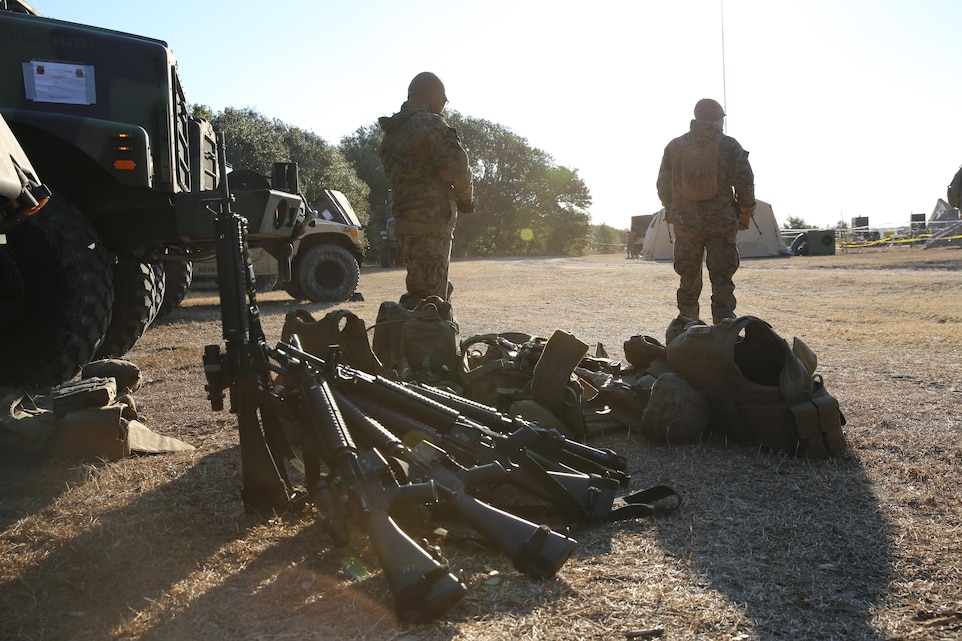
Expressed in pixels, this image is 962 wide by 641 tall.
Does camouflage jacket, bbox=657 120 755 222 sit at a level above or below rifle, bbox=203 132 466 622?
above

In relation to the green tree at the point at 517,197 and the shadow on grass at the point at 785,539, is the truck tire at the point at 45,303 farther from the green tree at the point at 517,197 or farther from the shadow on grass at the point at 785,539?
the green tree at the point at 517,197

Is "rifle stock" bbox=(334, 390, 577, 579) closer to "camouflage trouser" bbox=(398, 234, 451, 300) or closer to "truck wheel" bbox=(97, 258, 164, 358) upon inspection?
"camouflage trouser" bbox=(398, 234, 451, 300)

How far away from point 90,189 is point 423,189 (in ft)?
7.52

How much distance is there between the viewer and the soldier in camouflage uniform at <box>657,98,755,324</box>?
6.39 meters

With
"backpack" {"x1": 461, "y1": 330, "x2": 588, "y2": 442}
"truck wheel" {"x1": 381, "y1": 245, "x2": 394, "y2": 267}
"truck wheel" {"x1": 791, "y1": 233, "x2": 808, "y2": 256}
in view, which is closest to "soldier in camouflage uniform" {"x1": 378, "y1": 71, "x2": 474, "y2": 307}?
"backpack" {"x1": 461, "y1": 330, "x2": 588, "y2": 442}

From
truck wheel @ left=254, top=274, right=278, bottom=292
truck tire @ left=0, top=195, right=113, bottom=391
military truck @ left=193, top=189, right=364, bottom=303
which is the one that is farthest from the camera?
truck wheel @ left=254, top=274, right=278, bottom=292

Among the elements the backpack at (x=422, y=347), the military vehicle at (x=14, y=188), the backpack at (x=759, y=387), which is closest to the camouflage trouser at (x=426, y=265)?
the backpack at (x=422, y=347)

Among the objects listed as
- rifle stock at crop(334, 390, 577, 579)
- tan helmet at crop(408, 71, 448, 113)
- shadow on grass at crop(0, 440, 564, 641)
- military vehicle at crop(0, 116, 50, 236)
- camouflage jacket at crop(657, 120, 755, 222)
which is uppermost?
tan helmet at crop(408, 71, 448, 113)

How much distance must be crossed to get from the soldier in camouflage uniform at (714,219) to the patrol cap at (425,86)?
→ 2.23 m

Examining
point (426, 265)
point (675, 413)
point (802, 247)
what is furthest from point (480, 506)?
point (802, 247)

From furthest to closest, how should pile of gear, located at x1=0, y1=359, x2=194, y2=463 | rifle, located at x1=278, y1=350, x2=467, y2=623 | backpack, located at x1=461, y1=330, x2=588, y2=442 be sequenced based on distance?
backpack, located at x1=461, y1=330, x2=588, y2=442 < pile of gear, located at x1=0, y1=359, x2=194, y2=463 < rifle, located at x1=278, y1=350, x2=467, y2=623

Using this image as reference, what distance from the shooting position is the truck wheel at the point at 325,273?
12109 millimetres

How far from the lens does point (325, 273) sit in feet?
40.8

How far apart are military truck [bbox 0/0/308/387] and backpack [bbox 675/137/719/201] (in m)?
3.69
